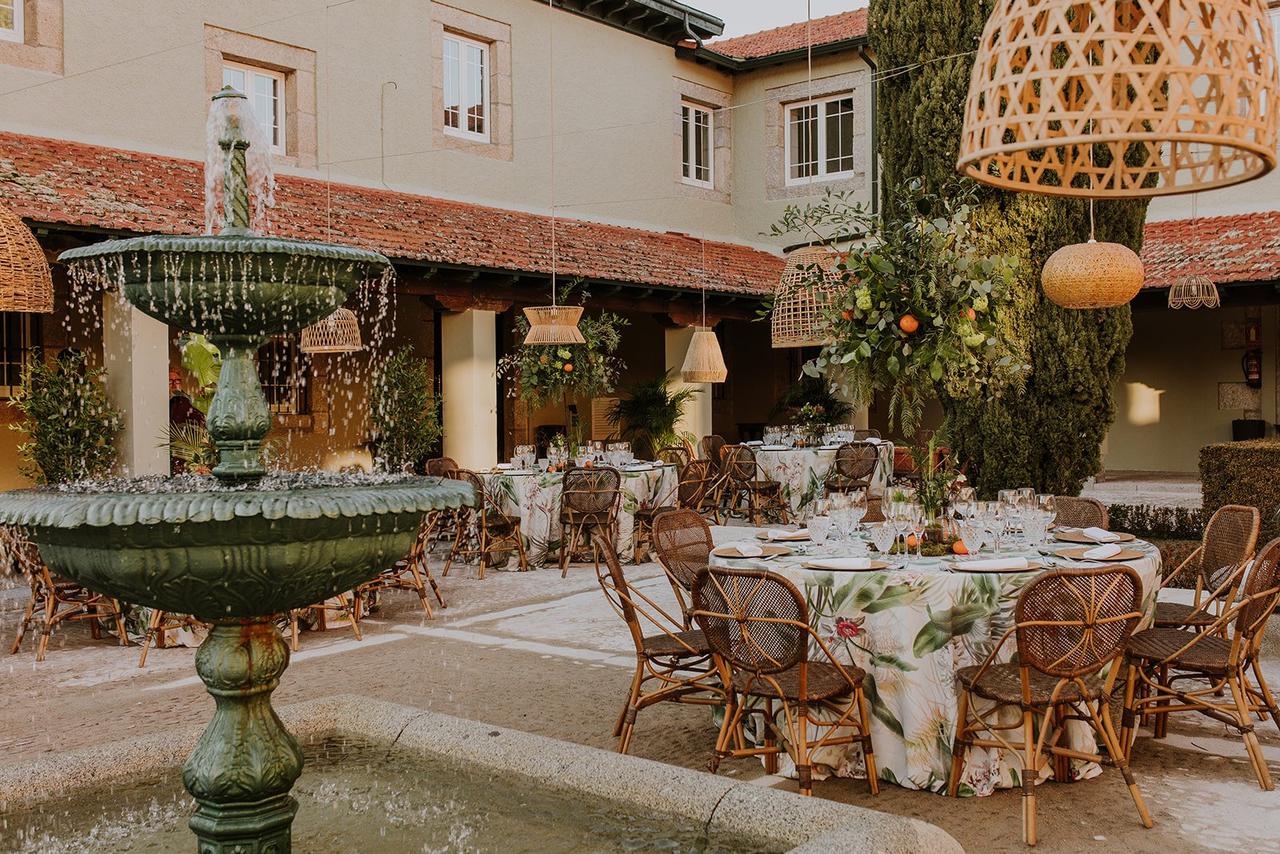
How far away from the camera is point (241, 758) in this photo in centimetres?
291

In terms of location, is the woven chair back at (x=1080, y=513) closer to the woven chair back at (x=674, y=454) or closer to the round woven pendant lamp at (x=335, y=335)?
the round woven pendant lamp at (x=335, y=335)

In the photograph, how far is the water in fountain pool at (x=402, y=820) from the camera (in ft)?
10.2

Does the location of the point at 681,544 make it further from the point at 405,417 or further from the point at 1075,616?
the point at 405,417

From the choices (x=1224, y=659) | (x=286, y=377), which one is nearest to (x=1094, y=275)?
(x=1224, y=659)

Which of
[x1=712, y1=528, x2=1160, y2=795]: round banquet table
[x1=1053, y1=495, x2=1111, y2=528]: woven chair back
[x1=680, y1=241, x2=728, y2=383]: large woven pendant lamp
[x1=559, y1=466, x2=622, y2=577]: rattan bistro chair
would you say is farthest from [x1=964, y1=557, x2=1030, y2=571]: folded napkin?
[x1=680, y1=241, x2=728, y2=383]: large woven pendant lamp

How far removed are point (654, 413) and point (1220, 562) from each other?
1004 centimetres

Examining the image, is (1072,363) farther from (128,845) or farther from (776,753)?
(128,845)

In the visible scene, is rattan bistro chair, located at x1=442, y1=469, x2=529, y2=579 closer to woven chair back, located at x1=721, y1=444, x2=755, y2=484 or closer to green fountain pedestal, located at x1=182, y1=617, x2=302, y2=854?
woven chair back, located at x1=721, y1=444, x2=755, y2=484

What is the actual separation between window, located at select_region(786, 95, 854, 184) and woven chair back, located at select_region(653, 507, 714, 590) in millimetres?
12572

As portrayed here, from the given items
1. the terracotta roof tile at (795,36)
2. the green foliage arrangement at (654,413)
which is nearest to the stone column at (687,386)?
the green foliage arrangement at (654,413)

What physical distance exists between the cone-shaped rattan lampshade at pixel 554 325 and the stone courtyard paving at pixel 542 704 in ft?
8.60

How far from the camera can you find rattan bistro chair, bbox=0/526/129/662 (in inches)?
262

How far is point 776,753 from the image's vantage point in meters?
4.27

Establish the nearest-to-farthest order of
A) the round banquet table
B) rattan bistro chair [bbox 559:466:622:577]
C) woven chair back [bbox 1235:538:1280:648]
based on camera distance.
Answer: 1. the round banquet table
2. woven chair back [bbox 1235:538:1280:648]
3. rattan bistro chair [bbox 559:466:622:577]
